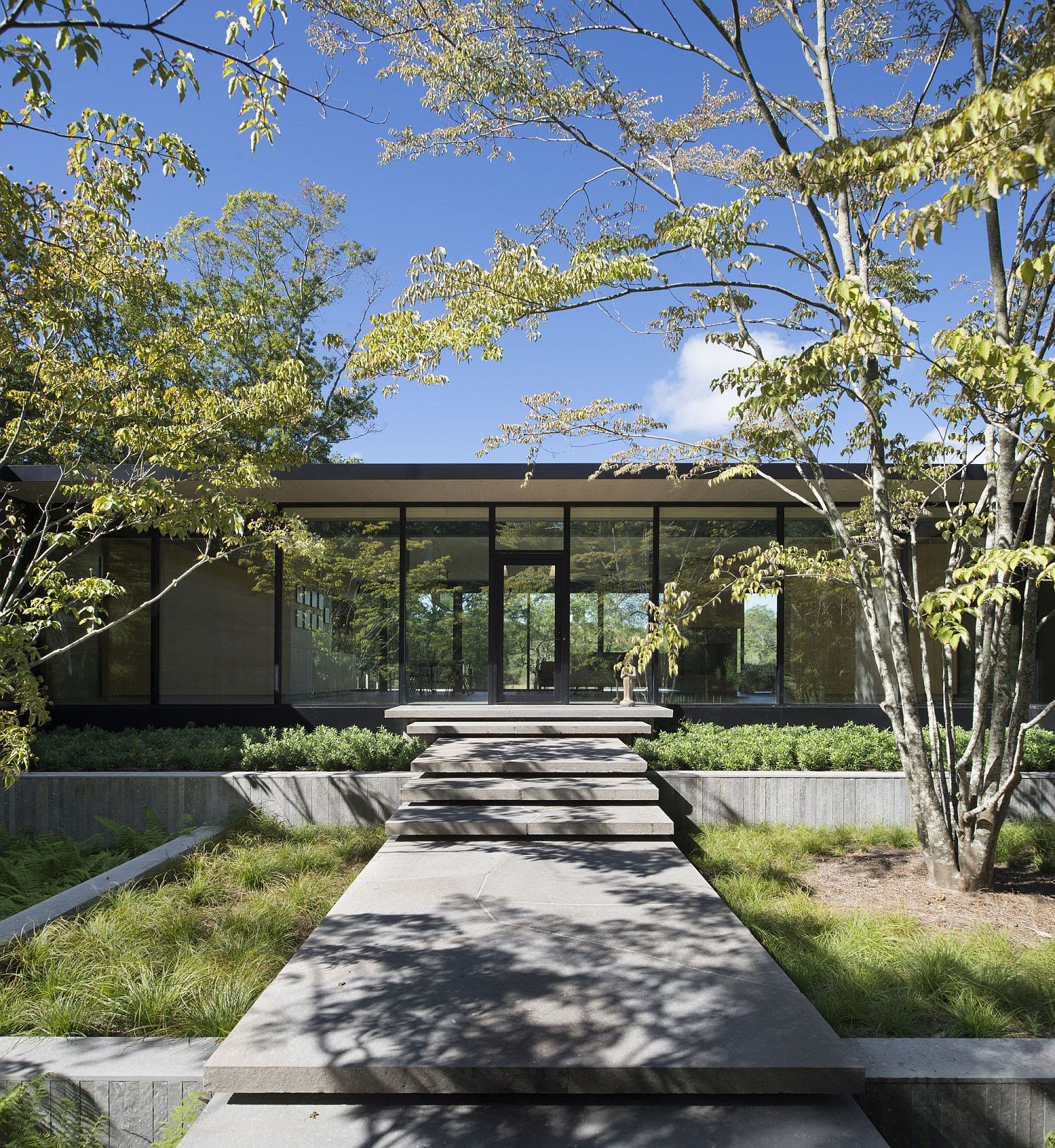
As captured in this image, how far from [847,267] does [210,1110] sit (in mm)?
5684

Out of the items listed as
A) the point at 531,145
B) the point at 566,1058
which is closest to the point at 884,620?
the point at 531,145

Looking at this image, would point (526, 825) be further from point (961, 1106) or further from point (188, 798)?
point (188, 798)

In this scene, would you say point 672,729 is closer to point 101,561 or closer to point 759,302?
point 759,302

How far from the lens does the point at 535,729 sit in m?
8.73

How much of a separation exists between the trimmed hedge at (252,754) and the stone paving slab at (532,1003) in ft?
10.6

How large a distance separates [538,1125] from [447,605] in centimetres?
932

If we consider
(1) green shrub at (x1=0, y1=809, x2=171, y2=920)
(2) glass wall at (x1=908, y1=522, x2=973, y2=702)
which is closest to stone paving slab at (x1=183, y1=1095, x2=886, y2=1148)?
(1) green shrub at (x1=0, y1=809, x2=171, y2=920)

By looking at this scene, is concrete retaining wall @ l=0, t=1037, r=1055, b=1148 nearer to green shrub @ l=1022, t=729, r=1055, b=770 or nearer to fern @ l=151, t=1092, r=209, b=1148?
fern @ l=151, t=1092, r=209, b=1148

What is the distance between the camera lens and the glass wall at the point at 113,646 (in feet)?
37.4

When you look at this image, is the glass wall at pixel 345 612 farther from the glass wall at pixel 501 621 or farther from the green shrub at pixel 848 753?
the green shrub at pixel 848 753

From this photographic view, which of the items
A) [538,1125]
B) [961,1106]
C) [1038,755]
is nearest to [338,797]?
[538,1125]

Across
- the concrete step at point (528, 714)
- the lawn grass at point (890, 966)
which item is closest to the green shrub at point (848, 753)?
the concrete step at point (528, 714)

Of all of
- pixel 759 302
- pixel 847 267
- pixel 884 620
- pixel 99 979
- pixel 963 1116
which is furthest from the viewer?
pixel 884 620

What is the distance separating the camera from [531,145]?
22.1ft
